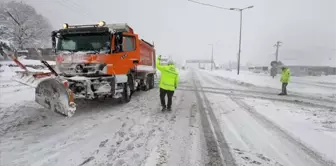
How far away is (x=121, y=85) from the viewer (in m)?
7.91

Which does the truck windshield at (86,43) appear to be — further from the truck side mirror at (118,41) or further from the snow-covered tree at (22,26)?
the snow-covered tree at (22,26)

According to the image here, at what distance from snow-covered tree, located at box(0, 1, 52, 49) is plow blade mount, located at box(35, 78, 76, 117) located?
123 feet

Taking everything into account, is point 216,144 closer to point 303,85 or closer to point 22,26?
point 303,85

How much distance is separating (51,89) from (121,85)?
8.28ft

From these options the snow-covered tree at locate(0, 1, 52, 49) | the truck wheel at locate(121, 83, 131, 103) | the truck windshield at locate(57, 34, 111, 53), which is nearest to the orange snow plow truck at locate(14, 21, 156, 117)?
the truck windshield at locate(57, 34, 111, 53)

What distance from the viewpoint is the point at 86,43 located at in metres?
7.39

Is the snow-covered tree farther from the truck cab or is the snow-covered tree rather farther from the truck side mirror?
the truck side mirror

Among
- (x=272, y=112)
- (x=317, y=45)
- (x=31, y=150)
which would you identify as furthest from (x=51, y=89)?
(x=317, y=45)

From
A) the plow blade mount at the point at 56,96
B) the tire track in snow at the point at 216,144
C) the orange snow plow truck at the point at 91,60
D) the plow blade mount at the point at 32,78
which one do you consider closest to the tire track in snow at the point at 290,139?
the tire track in snow at the point at 216,144

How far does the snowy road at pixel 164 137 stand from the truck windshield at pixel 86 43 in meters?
1.95

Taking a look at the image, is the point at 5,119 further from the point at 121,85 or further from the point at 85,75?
the point at 121,85

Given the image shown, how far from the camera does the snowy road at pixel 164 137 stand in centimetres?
367

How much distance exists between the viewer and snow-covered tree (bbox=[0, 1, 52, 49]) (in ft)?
130

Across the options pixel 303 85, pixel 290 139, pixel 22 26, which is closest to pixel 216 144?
pixel 290 139
